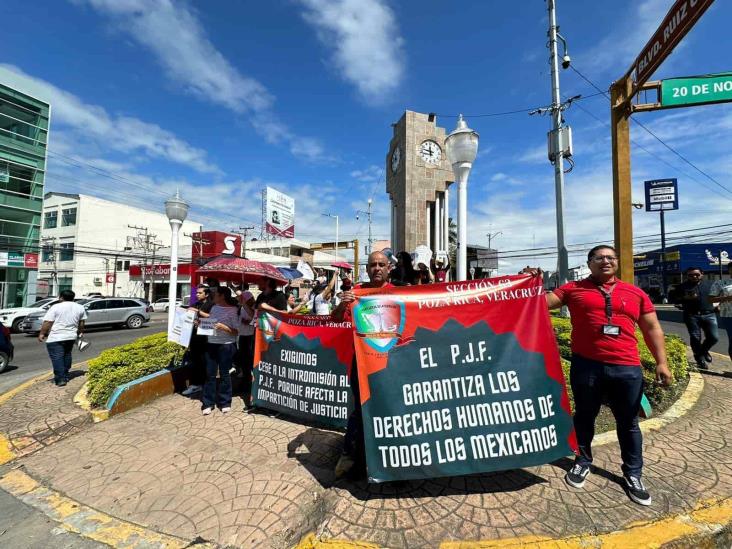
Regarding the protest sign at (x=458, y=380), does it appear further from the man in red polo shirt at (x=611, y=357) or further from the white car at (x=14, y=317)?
the white car at (x=14, y=317)

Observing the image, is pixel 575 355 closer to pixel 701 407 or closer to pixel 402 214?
pixel 701 407

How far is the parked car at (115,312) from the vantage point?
1570 cm

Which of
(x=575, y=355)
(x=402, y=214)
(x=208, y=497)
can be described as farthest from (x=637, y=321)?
(x=402, y=214)

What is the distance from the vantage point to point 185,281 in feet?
127

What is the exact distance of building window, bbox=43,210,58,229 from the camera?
4338 cm

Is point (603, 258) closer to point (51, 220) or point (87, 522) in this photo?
point (87, 522)

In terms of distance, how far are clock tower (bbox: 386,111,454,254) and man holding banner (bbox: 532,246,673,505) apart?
11161 millimetres

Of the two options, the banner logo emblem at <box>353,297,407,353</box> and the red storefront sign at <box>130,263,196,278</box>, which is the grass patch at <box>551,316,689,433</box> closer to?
the banner logo emblem at <box>353,297,407,353</box>

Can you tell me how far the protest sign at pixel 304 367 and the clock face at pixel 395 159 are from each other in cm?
1190

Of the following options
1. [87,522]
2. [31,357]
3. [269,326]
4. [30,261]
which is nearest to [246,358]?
[269,326]

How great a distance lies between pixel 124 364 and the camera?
16.6 feet

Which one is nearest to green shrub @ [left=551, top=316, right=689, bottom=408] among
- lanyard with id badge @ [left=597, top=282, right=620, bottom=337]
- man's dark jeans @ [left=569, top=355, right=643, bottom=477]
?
man's dark jeans @ [left=569, top=355, right=643, bottom=477]

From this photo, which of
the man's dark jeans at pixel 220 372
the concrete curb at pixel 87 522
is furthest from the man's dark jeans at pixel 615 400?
the man's dark jeans at pixel 220 372

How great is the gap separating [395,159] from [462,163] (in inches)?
455
